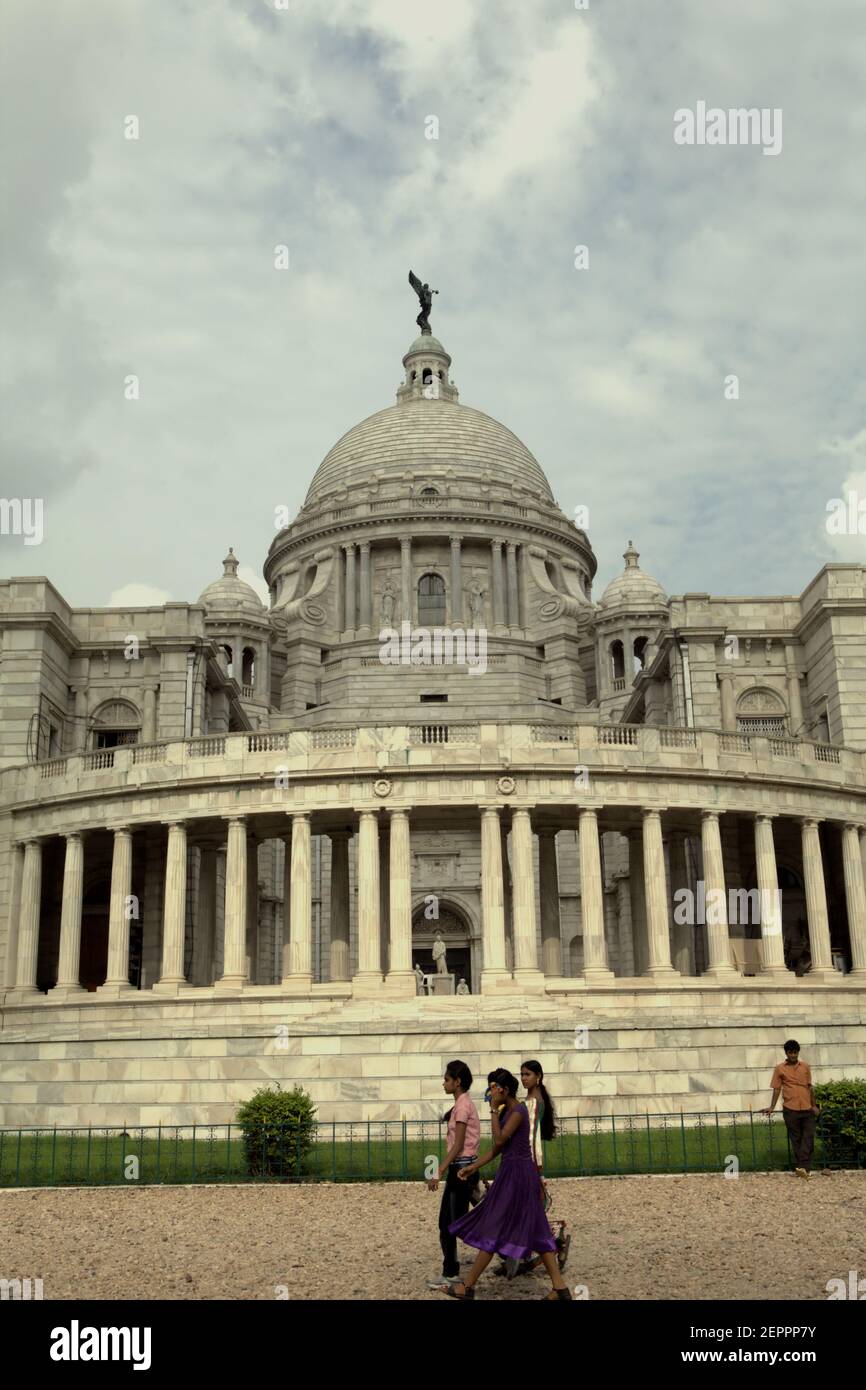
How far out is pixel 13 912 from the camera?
4694cm

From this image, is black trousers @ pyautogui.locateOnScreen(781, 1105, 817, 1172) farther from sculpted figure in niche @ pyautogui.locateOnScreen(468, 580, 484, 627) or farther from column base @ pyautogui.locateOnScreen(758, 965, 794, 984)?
sculpted figure in niche @ pyautogui.locateOnScreen(468, 580, 484, 627)

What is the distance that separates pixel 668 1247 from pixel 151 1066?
44.8 feet

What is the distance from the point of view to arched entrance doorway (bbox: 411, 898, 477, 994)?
6059 centimetres

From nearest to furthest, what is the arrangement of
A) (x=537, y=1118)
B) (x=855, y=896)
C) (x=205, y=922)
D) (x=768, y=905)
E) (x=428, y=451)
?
1. (x=537, y=1118)
2. (x=768, y=905)
3. (x=855, y=896)
4. (x=205, y=922)
5. (x=428, y=451)

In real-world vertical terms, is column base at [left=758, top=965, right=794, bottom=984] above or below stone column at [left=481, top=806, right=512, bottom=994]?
below

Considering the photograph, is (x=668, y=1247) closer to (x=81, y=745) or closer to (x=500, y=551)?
(x=81, y=745)

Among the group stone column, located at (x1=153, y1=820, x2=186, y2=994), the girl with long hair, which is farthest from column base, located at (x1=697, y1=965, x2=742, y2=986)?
the girl with long hair

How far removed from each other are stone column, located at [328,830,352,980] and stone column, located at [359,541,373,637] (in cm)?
3681

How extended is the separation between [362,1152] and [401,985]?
1519 cm

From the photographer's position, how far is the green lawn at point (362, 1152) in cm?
2244

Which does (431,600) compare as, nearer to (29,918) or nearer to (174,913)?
(29,918)

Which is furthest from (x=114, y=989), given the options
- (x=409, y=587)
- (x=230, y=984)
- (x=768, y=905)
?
(x=409, y=587)
